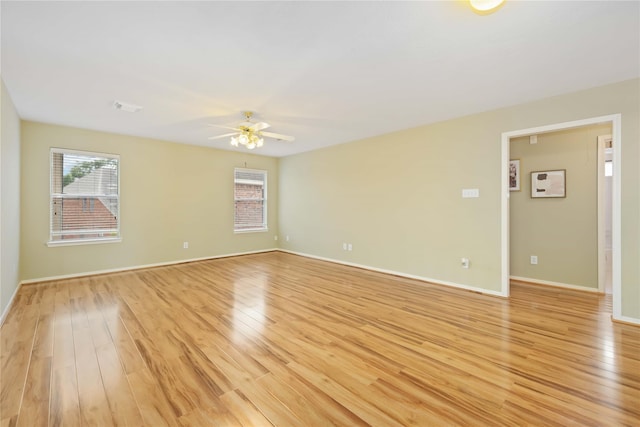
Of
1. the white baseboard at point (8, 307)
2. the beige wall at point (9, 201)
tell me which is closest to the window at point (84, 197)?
the beige wall at point (9, 201)

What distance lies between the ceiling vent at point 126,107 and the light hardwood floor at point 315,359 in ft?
8.35

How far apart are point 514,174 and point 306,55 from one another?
4120 mm

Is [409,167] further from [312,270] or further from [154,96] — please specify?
[154,96]

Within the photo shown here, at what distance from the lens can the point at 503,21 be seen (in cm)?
199

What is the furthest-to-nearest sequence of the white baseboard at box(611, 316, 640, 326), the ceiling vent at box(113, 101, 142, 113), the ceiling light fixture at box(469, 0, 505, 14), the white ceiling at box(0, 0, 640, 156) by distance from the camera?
the ceiling vent at box(113, 101, 142, 113) < the white baseboard at box(611, 316, 640, 326) < the white ceiling at box(0, 0, 640, 156) < the ceiling light fixture at box(469, 0, 505, 14)

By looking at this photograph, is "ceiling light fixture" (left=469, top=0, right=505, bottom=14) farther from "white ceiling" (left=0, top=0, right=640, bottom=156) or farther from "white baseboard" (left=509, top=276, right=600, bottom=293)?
"white baseboard" (left=509, top=276, right=600, bottom=293)

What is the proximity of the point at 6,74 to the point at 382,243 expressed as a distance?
17.6 ft

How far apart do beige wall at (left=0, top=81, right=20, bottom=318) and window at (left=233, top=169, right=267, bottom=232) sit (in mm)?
3602

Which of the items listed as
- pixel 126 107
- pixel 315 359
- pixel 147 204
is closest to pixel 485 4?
pixel 315 359

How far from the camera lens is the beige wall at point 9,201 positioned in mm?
2941

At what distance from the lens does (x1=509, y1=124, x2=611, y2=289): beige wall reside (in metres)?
3.95

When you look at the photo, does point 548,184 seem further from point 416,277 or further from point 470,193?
point 416,277

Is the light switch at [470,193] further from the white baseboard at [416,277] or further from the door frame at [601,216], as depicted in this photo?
the door frame at [601,216]

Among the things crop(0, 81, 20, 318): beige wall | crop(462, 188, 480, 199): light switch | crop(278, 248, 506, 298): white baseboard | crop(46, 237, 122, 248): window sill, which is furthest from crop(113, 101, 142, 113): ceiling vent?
crop(462, 188, 480, 199): light switch
